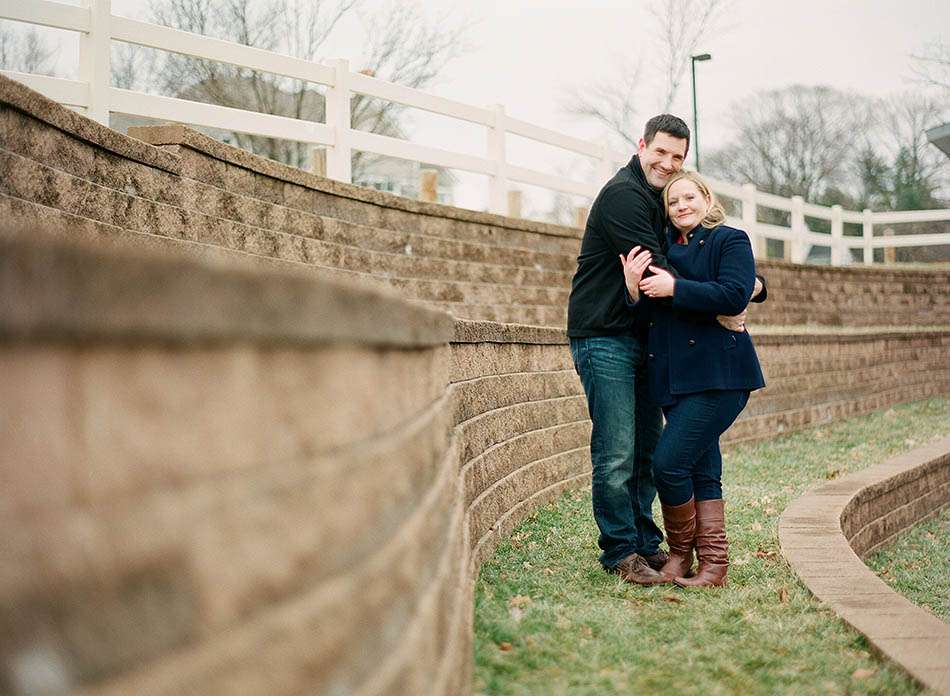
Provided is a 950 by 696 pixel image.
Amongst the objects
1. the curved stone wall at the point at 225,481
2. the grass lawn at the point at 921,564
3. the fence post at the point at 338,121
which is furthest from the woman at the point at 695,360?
the fence post at the point at 338,121

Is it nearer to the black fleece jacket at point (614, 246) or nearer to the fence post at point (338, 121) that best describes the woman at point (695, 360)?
the black fleece jacket at point (614, 246)

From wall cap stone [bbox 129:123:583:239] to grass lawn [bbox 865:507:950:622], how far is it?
4430 millimetres

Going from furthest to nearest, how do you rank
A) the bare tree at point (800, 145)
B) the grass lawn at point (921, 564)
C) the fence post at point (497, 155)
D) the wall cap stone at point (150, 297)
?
the bare tree at point (800, 145), the fence post at point (497, 155), the grass lawn at point (921, 564), the wall cap stone at point (150, 297)

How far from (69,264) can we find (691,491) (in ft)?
12.9

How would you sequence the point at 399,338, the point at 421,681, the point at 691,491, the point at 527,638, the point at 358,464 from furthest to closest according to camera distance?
the point at 691,491 < the point at 527,638 < the point at 399,338 < the point at 421,681 < the point at 358,464

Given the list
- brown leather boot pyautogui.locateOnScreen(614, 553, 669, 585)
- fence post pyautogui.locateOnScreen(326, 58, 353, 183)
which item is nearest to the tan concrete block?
brown leather boot pyautogui.locateOnScreen(614, 553, 669, 585)

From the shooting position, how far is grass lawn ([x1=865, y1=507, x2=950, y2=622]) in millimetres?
6258

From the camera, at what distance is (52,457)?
114 cm

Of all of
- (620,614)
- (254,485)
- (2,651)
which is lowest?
(620,614)

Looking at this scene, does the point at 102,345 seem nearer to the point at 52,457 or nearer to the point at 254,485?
the point at 52,457

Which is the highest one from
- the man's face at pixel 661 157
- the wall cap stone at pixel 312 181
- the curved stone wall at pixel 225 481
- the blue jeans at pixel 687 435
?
the wall cap stone at pixel 312 181

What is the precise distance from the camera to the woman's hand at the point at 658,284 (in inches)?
179

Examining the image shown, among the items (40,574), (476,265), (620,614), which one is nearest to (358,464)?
(40,574)

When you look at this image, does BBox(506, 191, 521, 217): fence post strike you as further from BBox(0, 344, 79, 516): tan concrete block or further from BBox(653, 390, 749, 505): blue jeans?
BBox(0, 344, 79, 516): tan concrete block
